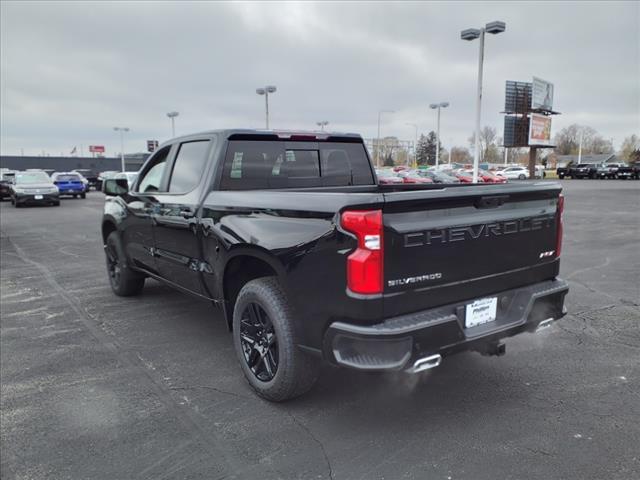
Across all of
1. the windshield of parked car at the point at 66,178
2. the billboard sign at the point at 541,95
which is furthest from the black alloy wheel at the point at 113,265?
the billboard sign at the point at 541,95

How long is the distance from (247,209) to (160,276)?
78.3 inches

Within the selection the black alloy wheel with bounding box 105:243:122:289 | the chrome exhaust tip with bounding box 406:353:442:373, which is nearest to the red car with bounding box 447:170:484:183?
the black alloy wheel with bounding box 105:243:122:289

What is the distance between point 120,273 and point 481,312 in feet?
15.2

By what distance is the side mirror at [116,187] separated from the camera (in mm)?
5730

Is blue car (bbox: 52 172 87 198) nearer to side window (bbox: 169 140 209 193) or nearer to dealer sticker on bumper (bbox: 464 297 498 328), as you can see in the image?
side window (bbox: 169 140 209 193)

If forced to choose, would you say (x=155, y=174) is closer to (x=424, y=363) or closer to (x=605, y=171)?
(x=424, y=363)

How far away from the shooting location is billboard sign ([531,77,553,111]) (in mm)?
54062

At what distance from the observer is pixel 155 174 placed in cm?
525

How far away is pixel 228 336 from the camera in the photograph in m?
4.88

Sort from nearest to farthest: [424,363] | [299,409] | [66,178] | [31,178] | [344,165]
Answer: [424,363] < [299,409] < [344,165] < [31,178] < [66,178]

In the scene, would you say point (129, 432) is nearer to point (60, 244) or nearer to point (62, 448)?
point (62, 448)

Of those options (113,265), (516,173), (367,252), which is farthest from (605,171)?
(367,252)

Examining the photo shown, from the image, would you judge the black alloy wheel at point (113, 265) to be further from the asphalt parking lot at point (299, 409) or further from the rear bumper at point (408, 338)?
the rear bumper at point (408, 338)

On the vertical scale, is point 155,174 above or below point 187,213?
above
